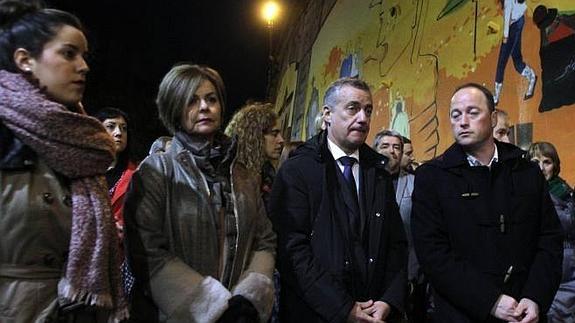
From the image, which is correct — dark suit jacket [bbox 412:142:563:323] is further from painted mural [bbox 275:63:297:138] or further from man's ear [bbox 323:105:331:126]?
painted mural [bbox 275:63:297:138]

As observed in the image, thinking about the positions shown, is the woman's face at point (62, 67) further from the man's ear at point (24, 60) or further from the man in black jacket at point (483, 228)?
the man in black jacket at point (483, 228)

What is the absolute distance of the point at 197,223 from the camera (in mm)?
2447

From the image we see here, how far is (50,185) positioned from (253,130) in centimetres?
235

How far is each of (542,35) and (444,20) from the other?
1918mm

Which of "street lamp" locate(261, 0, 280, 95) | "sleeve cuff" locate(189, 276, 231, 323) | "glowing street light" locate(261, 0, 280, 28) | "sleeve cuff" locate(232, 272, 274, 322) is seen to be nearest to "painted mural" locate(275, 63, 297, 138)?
"street lamp" locate(261, 0, 280, 95)

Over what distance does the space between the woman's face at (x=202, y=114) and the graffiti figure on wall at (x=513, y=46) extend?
3511 millimetres

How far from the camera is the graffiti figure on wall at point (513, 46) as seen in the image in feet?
17.1

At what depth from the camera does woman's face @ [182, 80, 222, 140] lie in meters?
2.63

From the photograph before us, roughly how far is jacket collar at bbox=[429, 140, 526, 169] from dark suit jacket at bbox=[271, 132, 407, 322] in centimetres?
31

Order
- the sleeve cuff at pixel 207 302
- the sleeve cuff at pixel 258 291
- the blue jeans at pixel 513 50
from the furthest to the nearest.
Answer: the blue jeans at pixel 513 50 → the sleeve cuff at pixel 258 291 → the sleeve cuff at pixel 207 302

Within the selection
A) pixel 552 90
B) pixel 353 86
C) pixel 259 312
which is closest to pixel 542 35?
pixel 552 90

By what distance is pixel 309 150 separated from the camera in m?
3.17

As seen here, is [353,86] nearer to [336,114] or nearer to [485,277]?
[336,114]

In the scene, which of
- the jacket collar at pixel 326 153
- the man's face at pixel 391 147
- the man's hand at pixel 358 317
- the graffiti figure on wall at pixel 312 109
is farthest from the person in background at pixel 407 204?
the graffiti figure on wall at pixel 312 109
